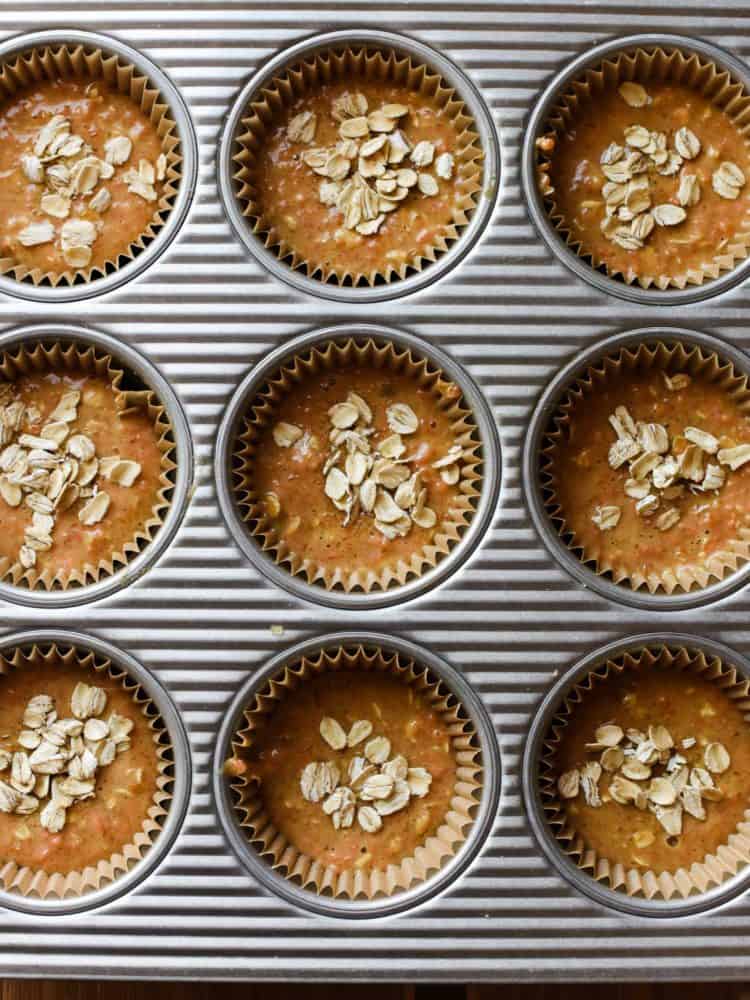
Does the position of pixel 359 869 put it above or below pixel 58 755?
below

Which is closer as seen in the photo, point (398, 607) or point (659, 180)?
point (398, 607)

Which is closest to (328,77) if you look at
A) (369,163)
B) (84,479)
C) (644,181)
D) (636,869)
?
(369,163)

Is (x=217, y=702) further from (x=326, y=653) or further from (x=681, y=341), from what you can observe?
(x=681, y=341)

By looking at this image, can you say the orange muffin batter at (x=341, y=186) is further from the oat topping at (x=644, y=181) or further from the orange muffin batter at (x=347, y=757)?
the orange muffin batter at (x=347, y=757)

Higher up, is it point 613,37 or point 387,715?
point 613,37

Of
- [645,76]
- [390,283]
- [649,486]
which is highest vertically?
[645,76]

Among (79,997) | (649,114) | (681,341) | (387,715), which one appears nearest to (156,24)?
(649,114)

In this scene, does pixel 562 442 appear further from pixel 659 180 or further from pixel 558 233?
pixel 659 180
